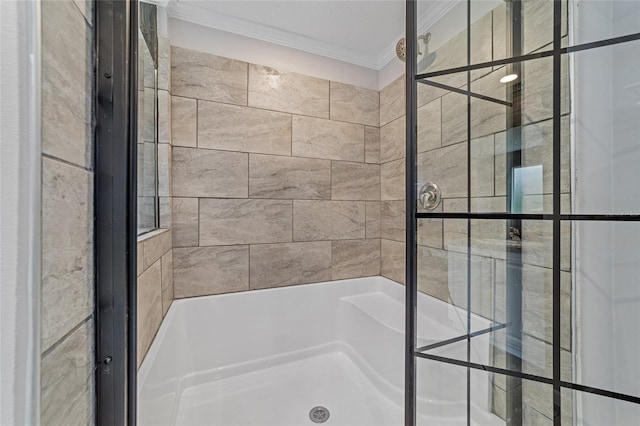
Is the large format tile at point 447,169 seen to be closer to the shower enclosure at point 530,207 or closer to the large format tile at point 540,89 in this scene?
the shower enclosure at point 530,207

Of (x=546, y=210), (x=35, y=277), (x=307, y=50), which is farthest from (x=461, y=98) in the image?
(x=307, y=50)

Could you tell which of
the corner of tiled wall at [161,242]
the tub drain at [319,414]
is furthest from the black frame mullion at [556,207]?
the corner of tiled wall at [161,242]

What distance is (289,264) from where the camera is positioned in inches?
69.6

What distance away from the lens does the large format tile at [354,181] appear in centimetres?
189

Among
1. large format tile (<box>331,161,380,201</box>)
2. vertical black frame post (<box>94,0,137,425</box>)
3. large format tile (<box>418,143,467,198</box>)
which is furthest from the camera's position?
large format tile (<box>331,161,380,201</box>)

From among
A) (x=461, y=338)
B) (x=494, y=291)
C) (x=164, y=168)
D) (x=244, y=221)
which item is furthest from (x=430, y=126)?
(x=164, y=168)

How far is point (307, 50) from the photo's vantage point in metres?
1.81

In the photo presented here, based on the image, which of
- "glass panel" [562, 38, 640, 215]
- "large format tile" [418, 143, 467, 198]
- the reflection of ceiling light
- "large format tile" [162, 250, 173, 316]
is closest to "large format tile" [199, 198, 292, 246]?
"large format tile" [162, 250, 173, 316]

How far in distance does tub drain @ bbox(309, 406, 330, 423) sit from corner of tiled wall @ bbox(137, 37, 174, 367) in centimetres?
88

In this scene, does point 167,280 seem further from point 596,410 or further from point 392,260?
point 596,410

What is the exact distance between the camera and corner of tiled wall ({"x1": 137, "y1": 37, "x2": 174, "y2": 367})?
1028 millimetres

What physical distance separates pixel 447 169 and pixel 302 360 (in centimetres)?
149

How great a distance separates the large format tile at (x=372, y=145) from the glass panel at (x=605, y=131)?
1.31m

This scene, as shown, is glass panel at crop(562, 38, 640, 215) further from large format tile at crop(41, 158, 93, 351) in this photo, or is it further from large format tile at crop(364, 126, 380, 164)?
large format tile at crop(364, 126, 380, 164)
